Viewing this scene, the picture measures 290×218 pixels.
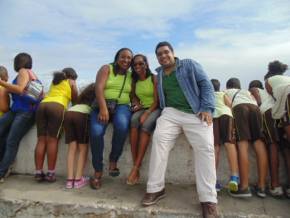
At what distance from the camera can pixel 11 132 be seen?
14.5ft

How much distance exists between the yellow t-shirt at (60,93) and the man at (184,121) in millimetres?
1500

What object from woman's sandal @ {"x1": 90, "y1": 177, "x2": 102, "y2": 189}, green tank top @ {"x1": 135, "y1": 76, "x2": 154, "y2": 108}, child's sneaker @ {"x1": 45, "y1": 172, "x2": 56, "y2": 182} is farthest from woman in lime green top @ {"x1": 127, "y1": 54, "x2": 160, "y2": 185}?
child's sneaker @ {"x1": 45, "y1": 172, "x2": 56, "y2": 182}

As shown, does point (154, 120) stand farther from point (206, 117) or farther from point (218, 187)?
point (218, 187)

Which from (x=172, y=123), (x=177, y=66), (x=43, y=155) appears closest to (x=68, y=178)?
(x=43, y=155)

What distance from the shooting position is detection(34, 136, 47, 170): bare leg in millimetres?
4344

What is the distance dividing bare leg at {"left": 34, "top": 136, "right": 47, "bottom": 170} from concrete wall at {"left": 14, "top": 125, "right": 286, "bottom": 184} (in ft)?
0.96

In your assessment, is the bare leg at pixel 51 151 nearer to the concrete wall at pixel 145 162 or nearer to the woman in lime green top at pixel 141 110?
the concrete wall at pixel 145 162

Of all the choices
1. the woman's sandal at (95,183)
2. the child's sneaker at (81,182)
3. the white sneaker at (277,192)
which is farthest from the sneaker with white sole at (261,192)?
the child's sneaker at (81,182)

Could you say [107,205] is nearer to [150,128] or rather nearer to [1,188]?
[150,128]

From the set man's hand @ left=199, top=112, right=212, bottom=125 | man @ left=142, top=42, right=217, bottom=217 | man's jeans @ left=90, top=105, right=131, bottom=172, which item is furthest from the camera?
man's jeans @ left=90, top=105, right=131, bottom=172

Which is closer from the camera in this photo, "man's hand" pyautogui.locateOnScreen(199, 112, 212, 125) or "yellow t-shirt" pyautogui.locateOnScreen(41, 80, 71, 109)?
"man's hand" pyautogui.locateOnScreen(199, 112, 212, 125)

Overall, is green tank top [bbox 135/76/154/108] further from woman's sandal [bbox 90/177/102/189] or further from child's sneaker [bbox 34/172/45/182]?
child's sneaker [bbox 34/172/45/182]

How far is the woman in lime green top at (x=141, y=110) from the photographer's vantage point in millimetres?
4145

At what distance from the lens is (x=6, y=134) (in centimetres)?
460
